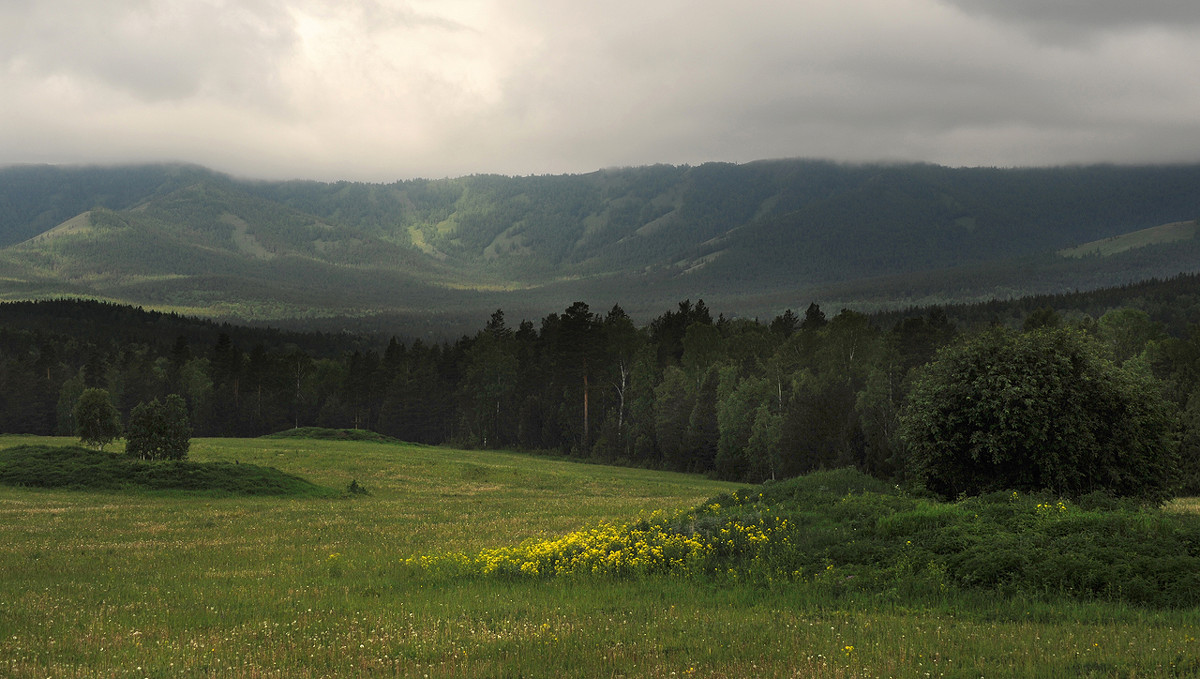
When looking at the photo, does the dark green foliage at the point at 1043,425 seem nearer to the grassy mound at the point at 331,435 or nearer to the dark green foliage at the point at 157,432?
the dark green foliage at the point at 157,432

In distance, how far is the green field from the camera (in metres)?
12.2

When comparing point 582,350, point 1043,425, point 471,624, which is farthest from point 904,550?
point 582,350

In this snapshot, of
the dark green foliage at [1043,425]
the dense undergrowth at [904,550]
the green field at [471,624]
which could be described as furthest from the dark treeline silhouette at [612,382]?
the green field at [471,624]

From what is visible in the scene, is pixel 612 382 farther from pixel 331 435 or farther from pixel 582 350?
pixel 331 435

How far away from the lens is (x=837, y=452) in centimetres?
7638

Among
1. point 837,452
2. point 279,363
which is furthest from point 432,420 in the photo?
point 837,452

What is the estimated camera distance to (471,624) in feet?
49.8

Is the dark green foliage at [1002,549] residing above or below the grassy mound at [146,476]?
above

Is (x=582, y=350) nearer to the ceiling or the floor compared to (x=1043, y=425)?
nearer to the ceiling

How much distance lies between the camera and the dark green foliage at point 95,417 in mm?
60406

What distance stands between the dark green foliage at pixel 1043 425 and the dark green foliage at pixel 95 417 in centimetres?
5657

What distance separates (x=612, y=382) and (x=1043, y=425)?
90.1 metres

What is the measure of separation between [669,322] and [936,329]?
141ft

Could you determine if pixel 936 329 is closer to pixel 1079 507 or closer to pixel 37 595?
pixel 1079 507
